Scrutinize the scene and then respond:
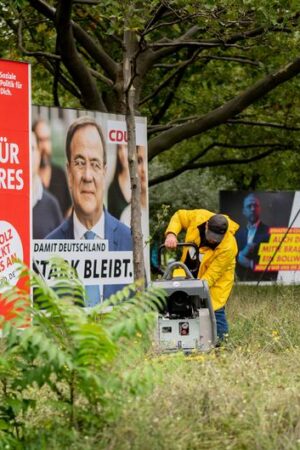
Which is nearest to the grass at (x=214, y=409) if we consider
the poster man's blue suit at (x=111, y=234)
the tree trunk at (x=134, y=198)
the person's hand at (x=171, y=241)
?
the person's hand at (x=171, y=241)

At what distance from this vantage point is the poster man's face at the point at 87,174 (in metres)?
14.5

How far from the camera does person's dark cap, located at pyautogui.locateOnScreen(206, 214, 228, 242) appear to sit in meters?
11.2

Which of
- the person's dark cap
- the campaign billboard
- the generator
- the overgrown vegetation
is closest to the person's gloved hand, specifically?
the campaign billboard

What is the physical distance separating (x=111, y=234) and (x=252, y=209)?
11851 millimetres

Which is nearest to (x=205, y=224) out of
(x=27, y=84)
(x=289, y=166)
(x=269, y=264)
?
(x=27, y=84)

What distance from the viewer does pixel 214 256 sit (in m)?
11.5

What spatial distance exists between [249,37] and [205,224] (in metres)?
6.22

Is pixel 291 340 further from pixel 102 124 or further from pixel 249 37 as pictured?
pixel 249 37

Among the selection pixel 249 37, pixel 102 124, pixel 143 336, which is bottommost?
pixel 143 336

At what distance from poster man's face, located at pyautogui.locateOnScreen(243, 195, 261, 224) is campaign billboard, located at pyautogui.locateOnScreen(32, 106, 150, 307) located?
1127cm

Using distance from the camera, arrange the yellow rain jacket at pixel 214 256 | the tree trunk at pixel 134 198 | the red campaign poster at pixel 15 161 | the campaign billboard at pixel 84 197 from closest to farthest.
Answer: the yellow rain jacket at pixel 214 256
the red campaign poster at pixel 15 161
the tree trunk at pixel 134 198
the campaign billboard at pixel 84 197

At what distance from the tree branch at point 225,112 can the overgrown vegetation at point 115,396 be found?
11547 mm

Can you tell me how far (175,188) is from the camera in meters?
38.1

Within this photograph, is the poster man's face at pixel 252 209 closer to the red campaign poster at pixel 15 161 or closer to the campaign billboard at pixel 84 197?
the campaign billboard at pixel 84 197
